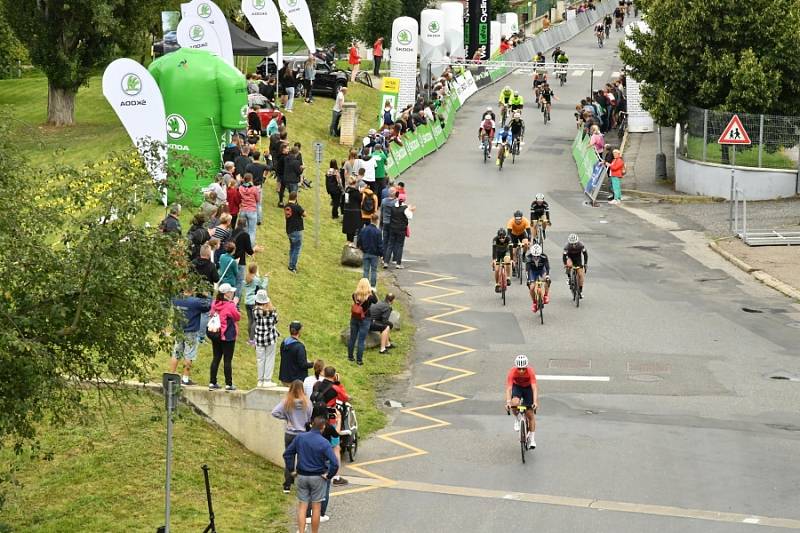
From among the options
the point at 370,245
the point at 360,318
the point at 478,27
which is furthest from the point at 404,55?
the point at 360,318

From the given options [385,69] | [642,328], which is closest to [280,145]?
[642,328]

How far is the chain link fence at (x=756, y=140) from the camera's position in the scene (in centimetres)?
4291

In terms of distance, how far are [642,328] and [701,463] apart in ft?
26.9

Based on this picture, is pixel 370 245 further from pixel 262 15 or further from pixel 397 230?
pixel 262 15

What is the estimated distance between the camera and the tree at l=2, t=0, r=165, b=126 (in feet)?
151

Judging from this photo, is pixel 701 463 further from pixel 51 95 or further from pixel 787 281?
pixel 51 95

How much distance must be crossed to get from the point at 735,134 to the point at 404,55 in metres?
15.5

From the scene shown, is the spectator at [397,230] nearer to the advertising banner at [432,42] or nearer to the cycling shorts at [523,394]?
the cycling shorts at [523,394]

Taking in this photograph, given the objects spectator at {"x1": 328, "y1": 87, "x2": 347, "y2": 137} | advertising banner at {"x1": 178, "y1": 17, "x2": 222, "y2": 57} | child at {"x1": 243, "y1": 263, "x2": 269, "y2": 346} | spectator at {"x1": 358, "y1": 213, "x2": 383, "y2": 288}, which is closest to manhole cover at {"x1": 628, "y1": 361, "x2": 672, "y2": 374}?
spectator at {"x1": 358, "y1": 213, "x2": 383, "y2": 288}

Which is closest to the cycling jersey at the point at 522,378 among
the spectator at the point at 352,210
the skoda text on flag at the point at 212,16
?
the spectator at the point at 352,210

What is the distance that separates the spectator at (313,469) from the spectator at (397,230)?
606 inches

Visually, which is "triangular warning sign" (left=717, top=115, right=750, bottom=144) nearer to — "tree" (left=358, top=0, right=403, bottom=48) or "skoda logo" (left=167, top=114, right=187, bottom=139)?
"skoda logo" (left=167, top=114, right=187, bottom=139)

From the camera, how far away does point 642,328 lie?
2886cm

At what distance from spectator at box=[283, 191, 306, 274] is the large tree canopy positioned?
719 inches
